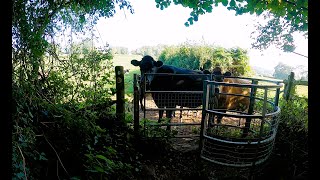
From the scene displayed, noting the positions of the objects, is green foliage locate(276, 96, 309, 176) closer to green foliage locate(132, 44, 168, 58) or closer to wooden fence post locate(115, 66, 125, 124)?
wooden fence post locate(115, 66, 125, 124)

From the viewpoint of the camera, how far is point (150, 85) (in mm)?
5914

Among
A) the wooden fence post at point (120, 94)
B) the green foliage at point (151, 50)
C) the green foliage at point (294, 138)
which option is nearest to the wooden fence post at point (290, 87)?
the green foliage at point (294, 138)

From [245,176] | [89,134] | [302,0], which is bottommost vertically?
[245,176]

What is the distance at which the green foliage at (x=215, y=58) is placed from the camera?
1124 cm

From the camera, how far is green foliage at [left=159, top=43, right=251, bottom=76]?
443 inches

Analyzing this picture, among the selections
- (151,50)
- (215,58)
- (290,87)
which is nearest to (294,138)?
(290,87)

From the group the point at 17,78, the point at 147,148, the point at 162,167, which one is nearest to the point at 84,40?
the point at 17,78

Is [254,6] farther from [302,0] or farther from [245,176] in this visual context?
[245,176]

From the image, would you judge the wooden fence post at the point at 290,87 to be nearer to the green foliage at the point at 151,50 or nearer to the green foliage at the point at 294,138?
the green foliage at the point at 294,138

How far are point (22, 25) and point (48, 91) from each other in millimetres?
1272

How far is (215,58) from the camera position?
11477 millimetres

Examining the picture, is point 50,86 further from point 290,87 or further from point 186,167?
point 290,87

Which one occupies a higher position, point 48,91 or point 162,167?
point 48,91

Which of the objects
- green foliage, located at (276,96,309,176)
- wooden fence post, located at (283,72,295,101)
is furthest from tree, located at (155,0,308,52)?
wooden fence post, located at (283,72,295,101)
